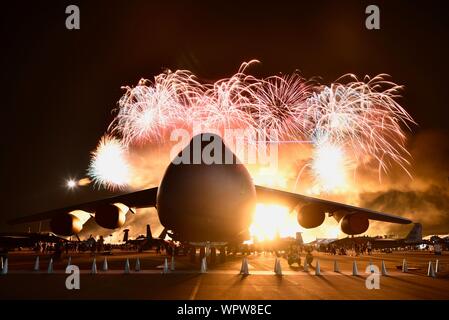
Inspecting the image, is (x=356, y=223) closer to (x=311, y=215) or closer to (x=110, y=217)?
(x=311, y=215)

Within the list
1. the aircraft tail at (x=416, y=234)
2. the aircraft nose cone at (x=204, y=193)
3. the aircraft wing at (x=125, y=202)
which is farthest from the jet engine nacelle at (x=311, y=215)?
the aircraft tail at (x=416, y=234)

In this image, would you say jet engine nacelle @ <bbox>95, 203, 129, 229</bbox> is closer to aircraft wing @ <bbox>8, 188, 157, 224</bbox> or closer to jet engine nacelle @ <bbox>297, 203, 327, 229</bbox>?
aircraft wing @ <bbox>8, 188, 157, 224</bbox>

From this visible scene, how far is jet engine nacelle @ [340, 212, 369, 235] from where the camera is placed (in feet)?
55.6

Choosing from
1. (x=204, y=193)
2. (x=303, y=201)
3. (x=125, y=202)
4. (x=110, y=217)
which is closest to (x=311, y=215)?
(x=303, y=201)

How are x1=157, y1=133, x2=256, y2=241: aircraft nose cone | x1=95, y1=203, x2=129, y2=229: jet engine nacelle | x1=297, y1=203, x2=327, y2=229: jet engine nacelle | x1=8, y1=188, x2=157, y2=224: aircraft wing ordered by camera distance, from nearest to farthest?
x1=157, y1=133, x2=256, y2=241: aircraft nose cone < x1=95, y1=203, x2=129, y2=229: jet engine nacelle < x1=297, y1=203, x2=327, y2=229: jet engine nacelle < x1=8, y1=188, x2=157, y2=224: aircraft wing

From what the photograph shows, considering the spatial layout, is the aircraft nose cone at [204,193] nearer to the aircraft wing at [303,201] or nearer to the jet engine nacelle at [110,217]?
the jet engine nacelle at [110,217]

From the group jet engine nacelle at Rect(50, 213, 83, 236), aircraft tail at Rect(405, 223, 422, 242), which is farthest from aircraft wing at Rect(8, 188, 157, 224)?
aircraft tail at Rect(405, 223, 422, 242)

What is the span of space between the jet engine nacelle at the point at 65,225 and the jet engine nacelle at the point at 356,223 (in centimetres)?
1095

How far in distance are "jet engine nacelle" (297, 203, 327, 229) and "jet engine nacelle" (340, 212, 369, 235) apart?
1.02 meters

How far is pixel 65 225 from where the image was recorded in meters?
17.0

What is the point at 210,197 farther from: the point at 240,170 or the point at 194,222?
the point at 240,170

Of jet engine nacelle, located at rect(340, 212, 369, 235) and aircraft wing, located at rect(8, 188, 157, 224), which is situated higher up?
aircraft wing, located at rect(8, 188, 157, 224)

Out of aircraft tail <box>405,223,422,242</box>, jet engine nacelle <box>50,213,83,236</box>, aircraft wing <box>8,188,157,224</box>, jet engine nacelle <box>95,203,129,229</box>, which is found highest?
aircraft wing <box>8,188,157,224</box>
